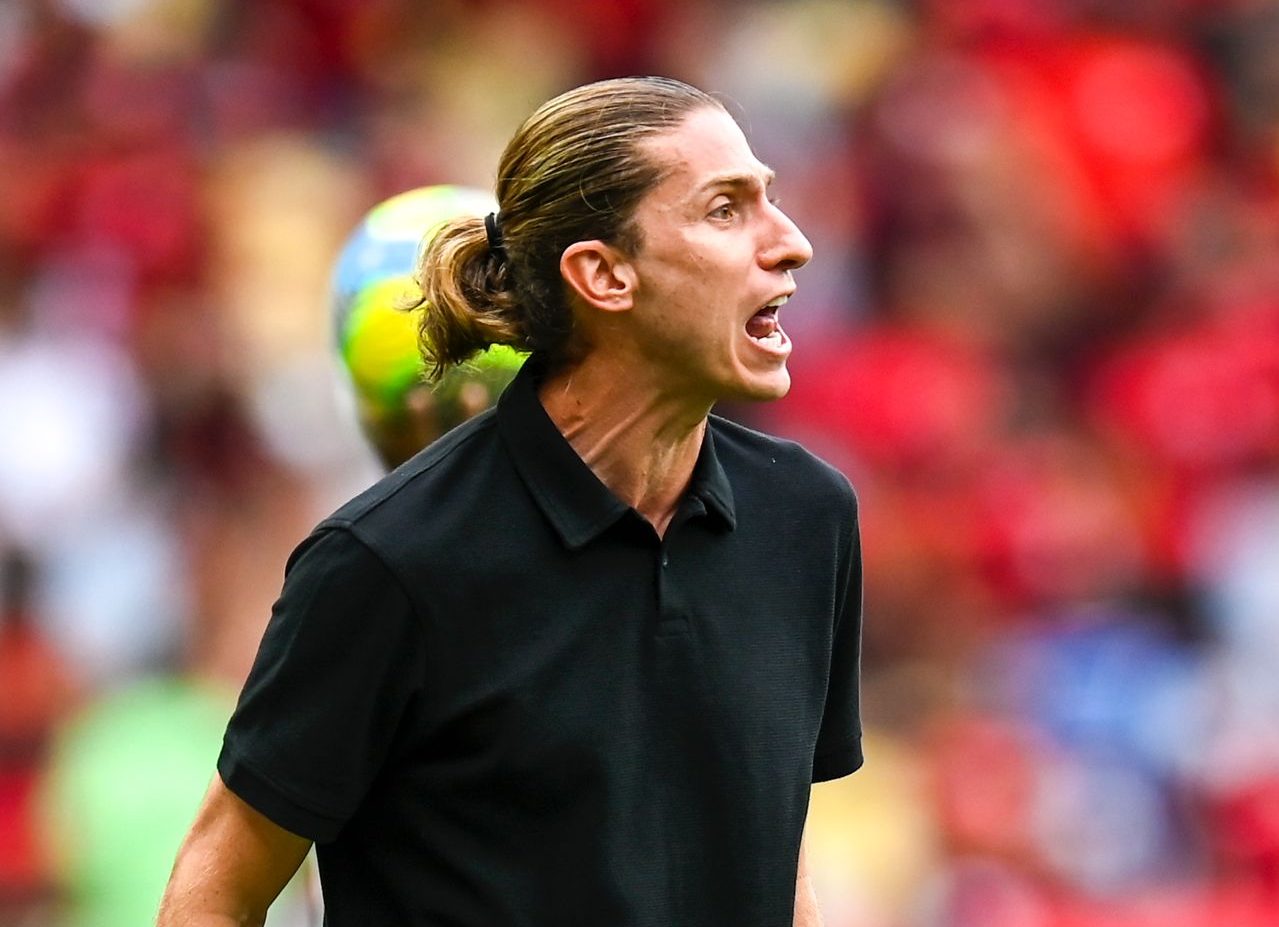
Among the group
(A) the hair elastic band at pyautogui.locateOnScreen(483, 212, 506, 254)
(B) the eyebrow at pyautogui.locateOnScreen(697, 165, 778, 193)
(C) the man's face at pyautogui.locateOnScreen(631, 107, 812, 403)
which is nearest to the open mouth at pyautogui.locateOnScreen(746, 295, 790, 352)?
(C) the man's face at pyautogui.locateOnScreen(631, 107, 812, 403)

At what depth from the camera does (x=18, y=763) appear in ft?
18.6

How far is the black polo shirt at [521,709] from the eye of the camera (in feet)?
6.98

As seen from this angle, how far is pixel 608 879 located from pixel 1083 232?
5.27 meters

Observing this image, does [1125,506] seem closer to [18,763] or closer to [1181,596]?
[1181,596]

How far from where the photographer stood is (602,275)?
7.40ft

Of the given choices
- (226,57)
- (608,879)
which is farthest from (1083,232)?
(608,879)

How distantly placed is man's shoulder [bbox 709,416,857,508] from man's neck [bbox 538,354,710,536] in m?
0.11

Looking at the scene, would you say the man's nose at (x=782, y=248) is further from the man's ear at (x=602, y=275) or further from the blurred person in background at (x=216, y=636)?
the blurred person in background at (x=216, y=636)

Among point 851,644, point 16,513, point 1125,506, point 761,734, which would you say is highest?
point 1125,506

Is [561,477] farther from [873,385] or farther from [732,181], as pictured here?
[873,385]

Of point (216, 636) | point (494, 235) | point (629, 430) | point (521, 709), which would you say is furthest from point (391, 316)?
point (216, 636)

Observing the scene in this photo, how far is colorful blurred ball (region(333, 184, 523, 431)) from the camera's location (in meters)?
2.81

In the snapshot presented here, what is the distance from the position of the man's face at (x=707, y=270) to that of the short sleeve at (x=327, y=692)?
1.34 ft

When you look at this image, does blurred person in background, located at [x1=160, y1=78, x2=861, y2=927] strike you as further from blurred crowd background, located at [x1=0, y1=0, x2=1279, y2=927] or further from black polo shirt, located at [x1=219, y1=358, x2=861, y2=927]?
blurred crowd background, located at [x1=0, y1=0, x2=1279, y2=927]
